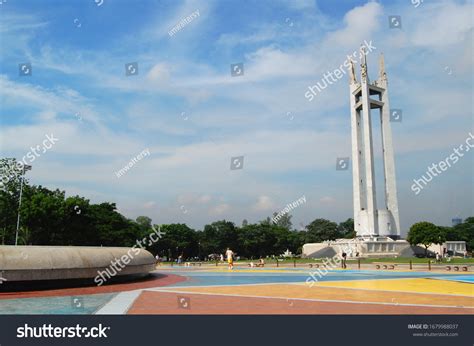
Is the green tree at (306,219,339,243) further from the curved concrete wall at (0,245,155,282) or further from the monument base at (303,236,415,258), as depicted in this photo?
the curved concrete wall at (0,245,155,282)

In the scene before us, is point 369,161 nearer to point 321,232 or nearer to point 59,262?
point 321,232

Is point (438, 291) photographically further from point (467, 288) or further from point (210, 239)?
point (210, 239)

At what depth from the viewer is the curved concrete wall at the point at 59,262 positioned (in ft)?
44.1

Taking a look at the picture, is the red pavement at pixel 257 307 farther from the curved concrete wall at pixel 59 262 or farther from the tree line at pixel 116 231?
the tree line at pixel 116 231

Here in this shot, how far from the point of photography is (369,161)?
69.4 m

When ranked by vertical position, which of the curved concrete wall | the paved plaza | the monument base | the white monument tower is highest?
the white monument tower

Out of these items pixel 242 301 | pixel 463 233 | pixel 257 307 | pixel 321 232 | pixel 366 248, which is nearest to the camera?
pixel 257 307

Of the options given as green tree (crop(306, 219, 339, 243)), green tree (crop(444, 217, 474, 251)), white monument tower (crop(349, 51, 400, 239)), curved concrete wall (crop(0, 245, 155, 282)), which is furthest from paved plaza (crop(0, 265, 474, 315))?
green tree (crop(444, 217, 474, 251))

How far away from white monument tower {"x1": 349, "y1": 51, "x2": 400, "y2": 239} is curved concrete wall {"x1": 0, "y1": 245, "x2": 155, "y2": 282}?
55.9 m

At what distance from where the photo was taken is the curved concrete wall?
13.4m

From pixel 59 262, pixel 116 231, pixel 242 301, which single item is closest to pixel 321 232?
pixel 116 231

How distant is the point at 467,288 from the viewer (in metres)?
15.3

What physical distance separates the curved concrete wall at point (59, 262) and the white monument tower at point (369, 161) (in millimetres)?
55902

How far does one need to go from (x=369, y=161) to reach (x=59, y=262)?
2440 inches
